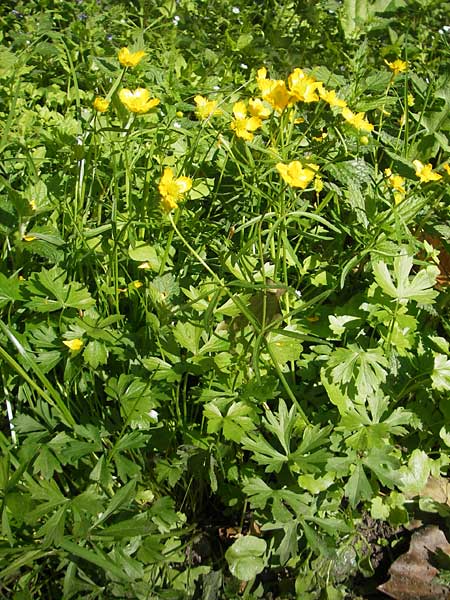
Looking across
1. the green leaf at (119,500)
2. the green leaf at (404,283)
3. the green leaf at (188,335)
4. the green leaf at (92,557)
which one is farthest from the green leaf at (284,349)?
the green leaf at (92,557)

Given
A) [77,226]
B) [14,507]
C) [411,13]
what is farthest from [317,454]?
[411,13]

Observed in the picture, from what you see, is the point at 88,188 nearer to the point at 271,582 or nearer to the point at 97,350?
the point at 97,350

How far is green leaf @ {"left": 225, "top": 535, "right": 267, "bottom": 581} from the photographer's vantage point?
149 cm

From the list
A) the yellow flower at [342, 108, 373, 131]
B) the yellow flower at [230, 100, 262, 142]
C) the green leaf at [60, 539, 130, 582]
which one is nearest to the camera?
the green leaf at [60, 539, 130, 582]

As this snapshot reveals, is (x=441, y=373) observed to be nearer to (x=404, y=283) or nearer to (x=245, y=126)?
(x=404, y=283)

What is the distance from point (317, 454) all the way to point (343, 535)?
350 mm

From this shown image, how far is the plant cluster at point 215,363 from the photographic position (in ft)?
4.61

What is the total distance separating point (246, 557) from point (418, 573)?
418 mm

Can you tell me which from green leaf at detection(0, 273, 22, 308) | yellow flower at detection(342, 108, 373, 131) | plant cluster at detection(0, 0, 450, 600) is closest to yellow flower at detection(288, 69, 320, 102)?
plant cluster at detection(0, 0, 450, 600)

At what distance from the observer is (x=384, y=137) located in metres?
2.09

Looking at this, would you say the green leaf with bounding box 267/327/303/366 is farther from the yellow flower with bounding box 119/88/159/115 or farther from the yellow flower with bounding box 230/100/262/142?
the yellow flower with bounding box 119/88/159/115

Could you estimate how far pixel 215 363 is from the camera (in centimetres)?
145

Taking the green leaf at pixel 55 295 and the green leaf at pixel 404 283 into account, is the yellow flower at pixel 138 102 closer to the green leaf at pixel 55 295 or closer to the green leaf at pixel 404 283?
the green leaf at pixel 55 295

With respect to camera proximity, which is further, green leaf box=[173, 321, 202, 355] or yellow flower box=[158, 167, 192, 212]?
green leaf box=[173, 321, 202, 355]
